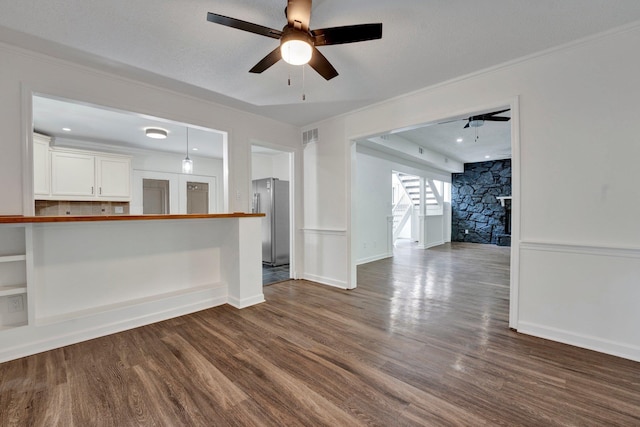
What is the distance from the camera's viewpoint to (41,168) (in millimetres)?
4578

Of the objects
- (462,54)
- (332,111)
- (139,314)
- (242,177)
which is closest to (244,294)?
(139,314)

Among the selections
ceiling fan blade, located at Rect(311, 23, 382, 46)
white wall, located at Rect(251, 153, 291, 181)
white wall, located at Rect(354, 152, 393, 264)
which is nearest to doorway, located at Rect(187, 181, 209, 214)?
white wall, located at Rect(251, 153, 291, 181)

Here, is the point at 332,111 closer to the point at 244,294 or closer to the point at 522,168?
the point at 522,168

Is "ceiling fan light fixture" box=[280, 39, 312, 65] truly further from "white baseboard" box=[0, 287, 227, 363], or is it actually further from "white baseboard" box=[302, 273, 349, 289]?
"white baseboard" box=[302, 273, 349, 289]

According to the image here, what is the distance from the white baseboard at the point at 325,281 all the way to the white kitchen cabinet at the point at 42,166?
460 centimetres

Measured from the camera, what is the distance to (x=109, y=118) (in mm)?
4137

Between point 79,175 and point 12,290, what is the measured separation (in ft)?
11.7

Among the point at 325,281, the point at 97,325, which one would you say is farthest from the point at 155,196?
the point at 325,281

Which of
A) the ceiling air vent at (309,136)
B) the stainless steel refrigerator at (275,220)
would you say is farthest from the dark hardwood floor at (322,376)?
the stainless steel refrigerator at (275,220)

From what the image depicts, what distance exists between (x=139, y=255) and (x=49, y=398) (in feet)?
4.85

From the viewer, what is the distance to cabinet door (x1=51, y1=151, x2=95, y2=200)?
4750mm

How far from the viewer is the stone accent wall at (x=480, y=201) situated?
8.82 m

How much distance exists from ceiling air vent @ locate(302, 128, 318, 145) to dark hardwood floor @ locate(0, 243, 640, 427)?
108 inches

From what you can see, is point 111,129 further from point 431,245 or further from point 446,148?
point 431,245
